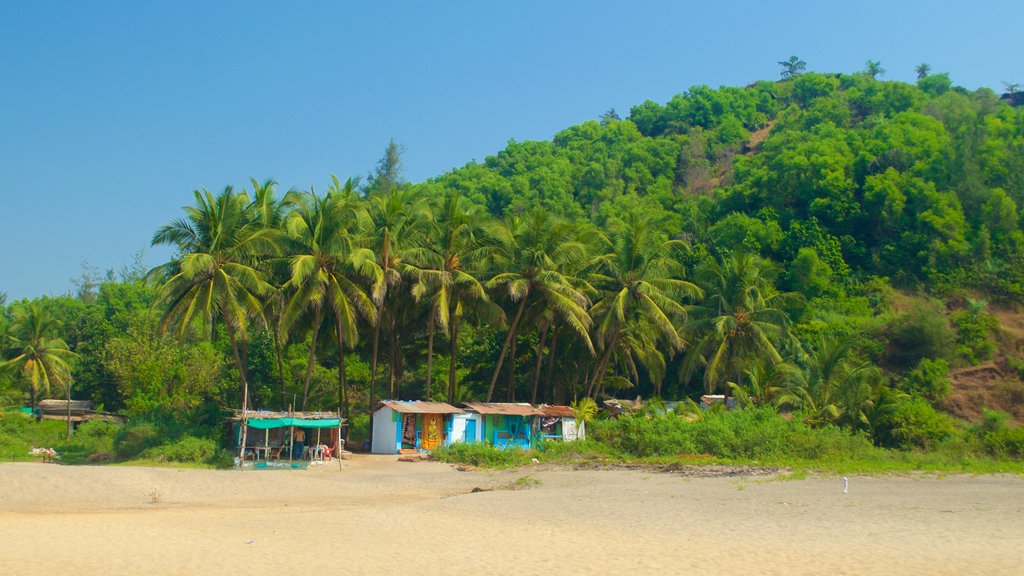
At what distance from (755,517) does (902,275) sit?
3812 cm

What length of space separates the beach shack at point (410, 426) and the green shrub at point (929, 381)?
2046cm

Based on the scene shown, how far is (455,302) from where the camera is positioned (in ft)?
111

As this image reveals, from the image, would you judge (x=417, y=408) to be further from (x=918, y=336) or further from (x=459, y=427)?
(x=918, y=336)

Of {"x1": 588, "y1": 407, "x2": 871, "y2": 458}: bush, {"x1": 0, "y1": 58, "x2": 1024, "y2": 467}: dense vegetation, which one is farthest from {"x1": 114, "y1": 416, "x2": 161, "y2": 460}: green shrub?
{"x1": 588, "y1": 407, "x2": 871, "y2": 458}: bush

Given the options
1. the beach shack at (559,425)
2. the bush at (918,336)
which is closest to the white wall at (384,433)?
the beach shack at (559,425)

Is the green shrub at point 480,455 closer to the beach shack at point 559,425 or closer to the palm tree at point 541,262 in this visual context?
the beach shack at point 559,425

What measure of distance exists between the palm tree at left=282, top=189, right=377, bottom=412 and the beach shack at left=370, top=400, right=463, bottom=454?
3.44 meters

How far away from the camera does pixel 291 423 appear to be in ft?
85.4

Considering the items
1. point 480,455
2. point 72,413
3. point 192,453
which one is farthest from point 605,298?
point 72,413

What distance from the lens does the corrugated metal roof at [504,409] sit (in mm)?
31984

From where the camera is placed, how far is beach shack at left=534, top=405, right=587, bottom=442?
33875mm

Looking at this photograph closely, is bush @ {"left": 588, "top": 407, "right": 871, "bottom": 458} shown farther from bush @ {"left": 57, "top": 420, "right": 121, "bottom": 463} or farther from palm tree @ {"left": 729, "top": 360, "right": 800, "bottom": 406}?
bush @ {"left": 57, "top": 420, "right": 121, "bottom": 463}

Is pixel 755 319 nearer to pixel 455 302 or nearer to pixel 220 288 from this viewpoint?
pixel 455 302

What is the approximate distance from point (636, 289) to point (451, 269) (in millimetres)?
8197
